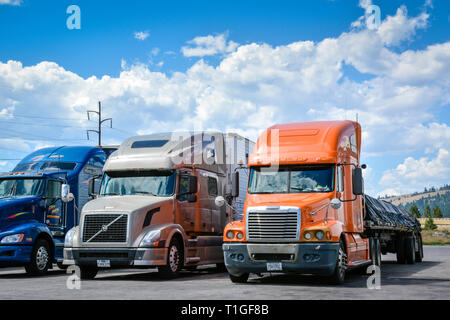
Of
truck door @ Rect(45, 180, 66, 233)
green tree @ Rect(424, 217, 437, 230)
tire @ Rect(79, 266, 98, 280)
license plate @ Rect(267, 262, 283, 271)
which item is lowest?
green tree @ Rect(424, 217, 437, 230)

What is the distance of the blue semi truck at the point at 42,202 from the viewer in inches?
654

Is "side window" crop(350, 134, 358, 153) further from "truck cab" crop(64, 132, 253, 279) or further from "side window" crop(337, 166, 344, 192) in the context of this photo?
"truck cab" crop(64, 132, 253, 279)

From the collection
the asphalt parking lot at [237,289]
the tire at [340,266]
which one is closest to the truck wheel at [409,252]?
the asphalt parking lot at [237,289]

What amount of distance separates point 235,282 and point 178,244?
2.65 meters

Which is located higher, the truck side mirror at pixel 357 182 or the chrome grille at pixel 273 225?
the truck side mirror at pixel 357 182

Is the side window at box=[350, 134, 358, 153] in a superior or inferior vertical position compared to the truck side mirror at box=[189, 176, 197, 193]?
superior

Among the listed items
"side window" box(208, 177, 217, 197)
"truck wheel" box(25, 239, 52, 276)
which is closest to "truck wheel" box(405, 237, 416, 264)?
"side window" box(208, 177, 217, 197)

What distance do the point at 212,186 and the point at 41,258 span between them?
5282 millimetres

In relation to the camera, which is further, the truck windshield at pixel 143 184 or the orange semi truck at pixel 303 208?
the truck windshield at pixel 143 184

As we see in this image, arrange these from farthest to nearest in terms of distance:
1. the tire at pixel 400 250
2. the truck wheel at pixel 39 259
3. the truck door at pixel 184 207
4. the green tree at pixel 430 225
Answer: the green tree at pixel 430 225 → the tire at pixel 400 250 → the truck wheel at pixel 39 259 → the truck door at pixel 184 207

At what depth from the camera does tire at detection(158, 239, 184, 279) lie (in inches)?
609

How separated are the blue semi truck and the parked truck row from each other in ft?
0.10

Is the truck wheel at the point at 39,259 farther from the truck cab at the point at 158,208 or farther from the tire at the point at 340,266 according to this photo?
the tire at the point at 340,266

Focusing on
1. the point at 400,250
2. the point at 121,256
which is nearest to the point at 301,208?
the point at 121,256
